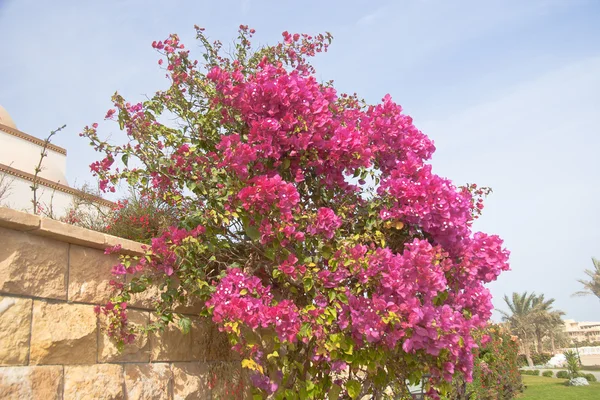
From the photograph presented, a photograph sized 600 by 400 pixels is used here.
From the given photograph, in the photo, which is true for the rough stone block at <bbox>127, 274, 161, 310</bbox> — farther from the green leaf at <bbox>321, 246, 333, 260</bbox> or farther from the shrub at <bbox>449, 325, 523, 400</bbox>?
the shrub at <bbox>449, 325, 523, 400</bbox>

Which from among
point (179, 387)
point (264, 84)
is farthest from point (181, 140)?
point (179, 387)

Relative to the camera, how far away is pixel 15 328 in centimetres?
257

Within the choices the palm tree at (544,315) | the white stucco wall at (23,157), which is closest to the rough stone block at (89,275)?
the white stucco wall at (23,157)

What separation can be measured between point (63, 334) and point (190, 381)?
1063 mm

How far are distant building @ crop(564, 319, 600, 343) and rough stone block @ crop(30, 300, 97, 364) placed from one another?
87.5 meters

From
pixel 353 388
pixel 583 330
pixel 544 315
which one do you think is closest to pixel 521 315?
pixel 544 315

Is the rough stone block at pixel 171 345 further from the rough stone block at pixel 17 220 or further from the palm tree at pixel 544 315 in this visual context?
the palm tree at pixel 544 315

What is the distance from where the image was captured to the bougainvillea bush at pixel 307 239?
Result: 10.5ft

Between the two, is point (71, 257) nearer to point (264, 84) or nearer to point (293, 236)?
point (293, 236)

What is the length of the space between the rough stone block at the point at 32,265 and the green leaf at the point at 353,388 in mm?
2024

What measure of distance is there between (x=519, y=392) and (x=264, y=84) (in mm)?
16567

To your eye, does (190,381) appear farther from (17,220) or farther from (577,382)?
(577,382)

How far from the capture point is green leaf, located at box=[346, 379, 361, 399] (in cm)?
362

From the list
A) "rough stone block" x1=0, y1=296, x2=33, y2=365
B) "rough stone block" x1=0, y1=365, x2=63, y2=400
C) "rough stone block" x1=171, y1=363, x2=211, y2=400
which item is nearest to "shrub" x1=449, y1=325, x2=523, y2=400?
"rough stone block" x1=171, y1=363, x2=211, y2=400
